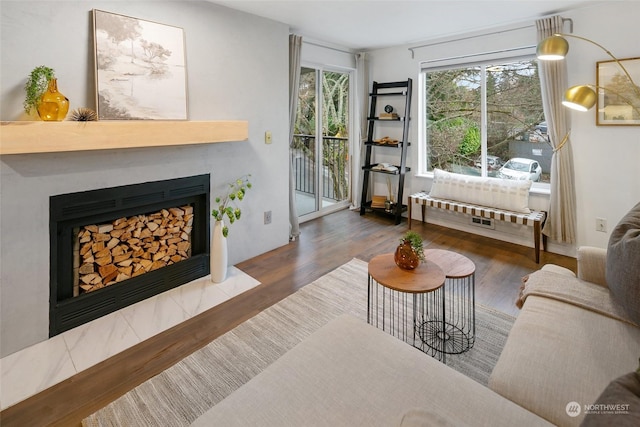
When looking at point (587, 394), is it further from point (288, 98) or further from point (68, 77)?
point (288, 98)

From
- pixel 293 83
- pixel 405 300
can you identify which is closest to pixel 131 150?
pixel 293 83

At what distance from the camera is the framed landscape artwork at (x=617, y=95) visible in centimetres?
295

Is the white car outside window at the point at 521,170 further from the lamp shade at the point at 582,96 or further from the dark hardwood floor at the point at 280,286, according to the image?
the lamp shade at the point at 582,96

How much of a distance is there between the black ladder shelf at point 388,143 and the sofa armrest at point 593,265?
278 centimetres

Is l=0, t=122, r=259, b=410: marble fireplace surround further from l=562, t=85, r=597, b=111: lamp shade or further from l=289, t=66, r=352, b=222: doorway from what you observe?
l=562, t=85, r=597, b=111: lamp shade

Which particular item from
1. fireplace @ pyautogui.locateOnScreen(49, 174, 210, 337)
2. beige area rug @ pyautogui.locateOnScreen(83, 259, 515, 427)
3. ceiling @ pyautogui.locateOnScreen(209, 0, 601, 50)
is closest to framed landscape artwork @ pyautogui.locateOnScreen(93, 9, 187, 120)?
fireplace @ pyautogui.locateOnScreen(49, 174, 210, 337)

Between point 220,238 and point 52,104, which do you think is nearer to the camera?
point 52,104

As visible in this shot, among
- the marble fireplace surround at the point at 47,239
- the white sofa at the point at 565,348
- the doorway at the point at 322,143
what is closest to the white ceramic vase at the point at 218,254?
the marble fireplace surround at the point at 47,239

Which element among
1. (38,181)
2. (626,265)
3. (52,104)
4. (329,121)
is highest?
(329,121)

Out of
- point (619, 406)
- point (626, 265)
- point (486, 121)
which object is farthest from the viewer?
point (486, 121)

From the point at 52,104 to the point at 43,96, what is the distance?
0.06 metres

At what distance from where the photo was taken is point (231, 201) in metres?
3.18

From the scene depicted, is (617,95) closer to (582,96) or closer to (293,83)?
(582,96)

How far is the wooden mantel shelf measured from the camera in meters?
1.79
